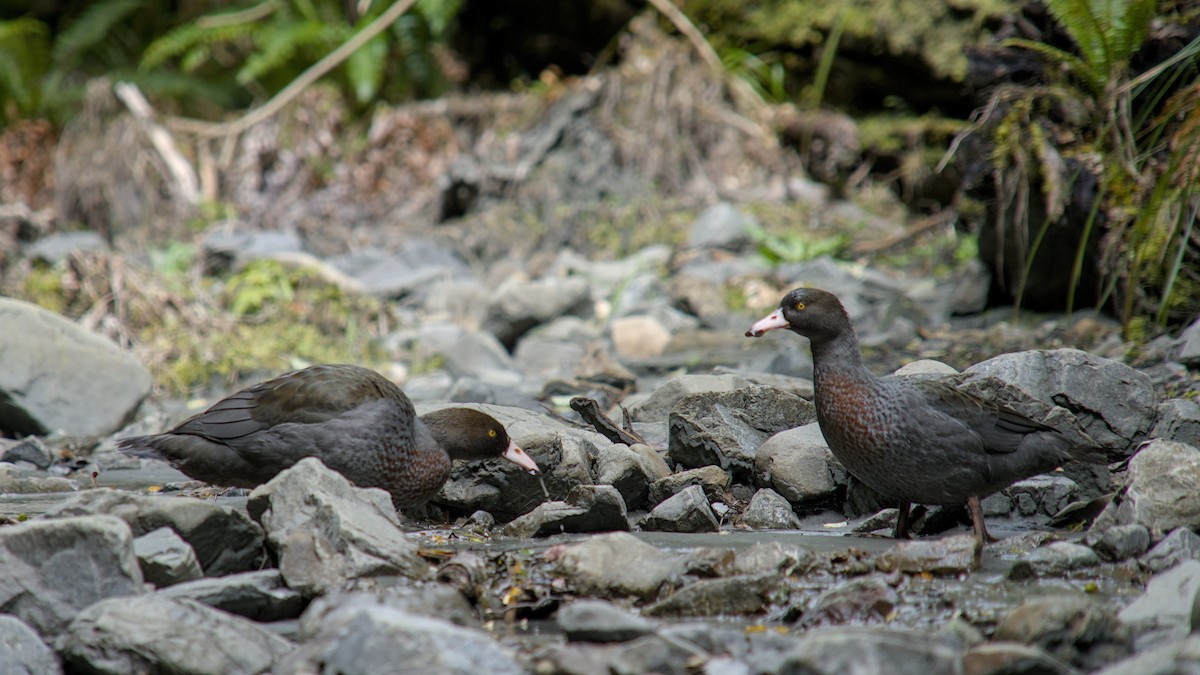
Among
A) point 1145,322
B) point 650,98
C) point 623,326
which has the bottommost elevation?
point 623,326

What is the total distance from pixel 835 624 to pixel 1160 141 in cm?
447

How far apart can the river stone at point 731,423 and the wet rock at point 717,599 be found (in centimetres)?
147

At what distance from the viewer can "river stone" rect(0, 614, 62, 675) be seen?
2.84 meters

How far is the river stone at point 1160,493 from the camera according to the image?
3.78m

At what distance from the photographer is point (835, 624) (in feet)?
10.3

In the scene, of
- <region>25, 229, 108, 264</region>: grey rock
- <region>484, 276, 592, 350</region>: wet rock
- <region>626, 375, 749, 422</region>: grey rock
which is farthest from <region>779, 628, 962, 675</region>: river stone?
<region>25, 229, 108, 264</region>: grey rock

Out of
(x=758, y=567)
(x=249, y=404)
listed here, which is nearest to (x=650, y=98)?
(x=249, y=404)

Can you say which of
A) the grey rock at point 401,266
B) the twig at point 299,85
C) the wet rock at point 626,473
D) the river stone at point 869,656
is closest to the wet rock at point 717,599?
the river stone at point 869,656

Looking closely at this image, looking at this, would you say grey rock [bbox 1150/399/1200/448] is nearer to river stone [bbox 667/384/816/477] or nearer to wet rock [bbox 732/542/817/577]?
river stone [bbox 667/384/816/477]

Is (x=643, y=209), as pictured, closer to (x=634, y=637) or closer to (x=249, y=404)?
(x=249, y=404)

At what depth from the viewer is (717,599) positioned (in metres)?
3.30

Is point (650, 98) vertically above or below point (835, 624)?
above


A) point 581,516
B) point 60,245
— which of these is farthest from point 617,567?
point 60,245

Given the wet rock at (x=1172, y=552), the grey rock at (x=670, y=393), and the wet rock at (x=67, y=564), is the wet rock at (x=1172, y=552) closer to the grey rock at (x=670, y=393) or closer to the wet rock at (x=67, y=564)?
the grey rock at (x=670, y=393)
